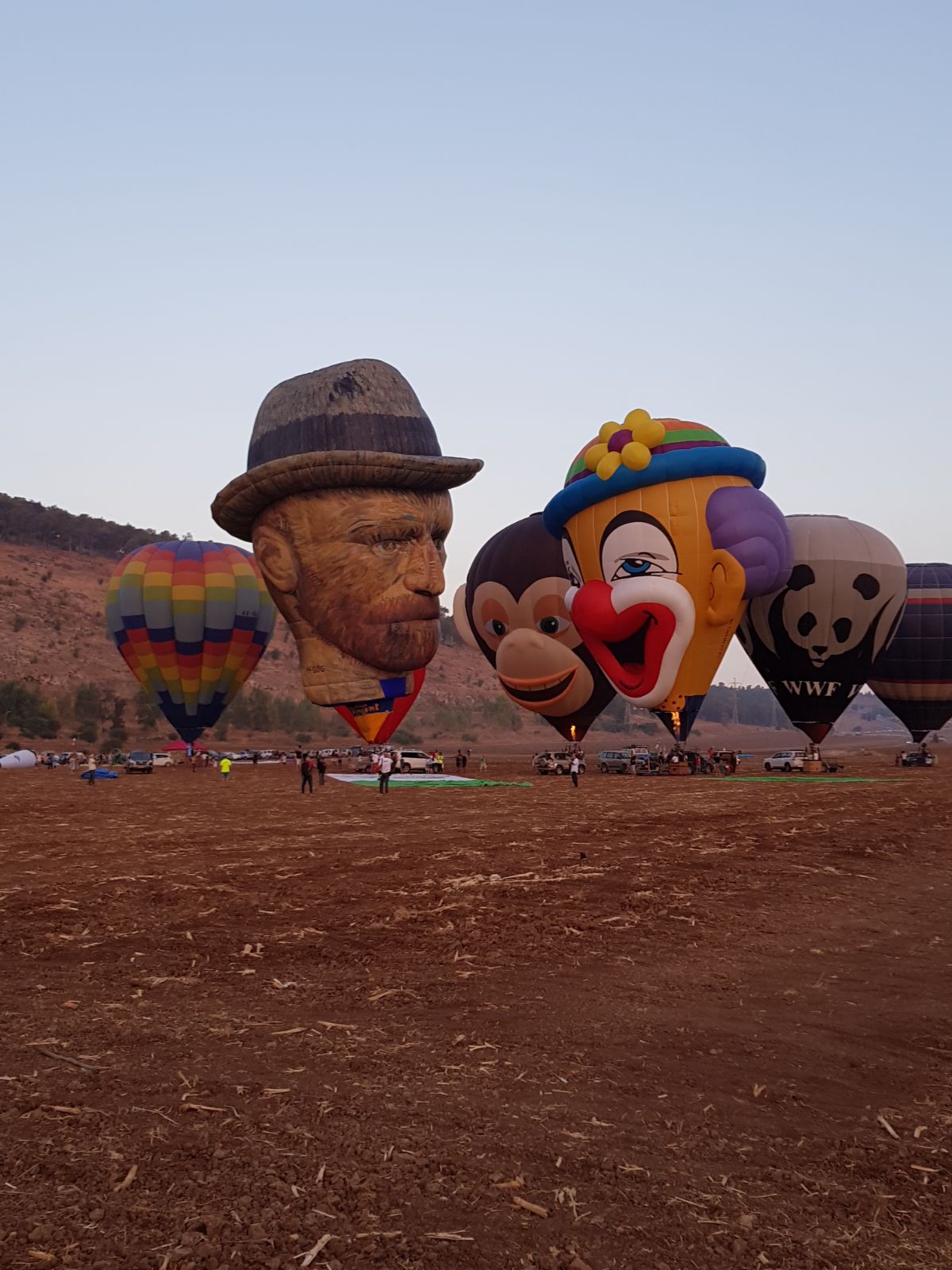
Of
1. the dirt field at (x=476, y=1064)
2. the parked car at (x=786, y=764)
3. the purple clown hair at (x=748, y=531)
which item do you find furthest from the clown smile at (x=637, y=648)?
the dirt field at (x=476, y=1064)

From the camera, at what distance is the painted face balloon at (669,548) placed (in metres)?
28.4

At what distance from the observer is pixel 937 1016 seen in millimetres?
6242

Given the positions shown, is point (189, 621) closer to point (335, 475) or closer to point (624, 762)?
point (335, 475)

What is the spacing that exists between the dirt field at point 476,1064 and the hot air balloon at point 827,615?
20.5 metres

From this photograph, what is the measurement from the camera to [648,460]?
28.4 metres

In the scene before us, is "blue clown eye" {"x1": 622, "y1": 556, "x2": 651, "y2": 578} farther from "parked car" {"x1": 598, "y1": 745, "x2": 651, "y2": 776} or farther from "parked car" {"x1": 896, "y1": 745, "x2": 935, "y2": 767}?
"parked car" {"x1": 896, "y1": 745, "x2": 935, "y2": 767}

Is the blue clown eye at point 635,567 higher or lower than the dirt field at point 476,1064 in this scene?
higher

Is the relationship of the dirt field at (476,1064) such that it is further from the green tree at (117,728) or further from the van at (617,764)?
the green tree at (117,728)

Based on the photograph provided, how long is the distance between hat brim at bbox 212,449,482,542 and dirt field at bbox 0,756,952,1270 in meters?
16.7

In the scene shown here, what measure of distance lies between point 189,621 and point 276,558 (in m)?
10.6

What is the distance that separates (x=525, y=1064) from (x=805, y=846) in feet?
29.7

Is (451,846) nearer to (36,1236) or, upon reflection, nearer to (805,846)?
(805,846)

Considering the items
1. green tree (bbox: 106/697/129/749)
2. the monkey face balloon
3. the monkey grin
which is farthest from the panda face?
green tree (bbox: 106/697/129/749)

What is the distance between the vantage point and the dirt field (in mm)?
3609
